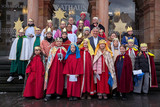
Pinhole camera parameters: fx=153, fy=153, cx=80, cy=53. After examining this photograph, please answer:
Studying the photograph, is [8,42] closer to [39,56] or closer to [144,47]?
[39,56]

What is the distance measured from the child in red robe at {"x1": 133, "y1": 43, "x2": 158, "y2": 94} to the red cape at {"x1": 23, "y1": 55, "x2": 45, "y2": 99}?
11.4 ft

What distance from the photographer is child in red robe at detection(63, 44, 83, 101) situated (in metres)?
4.86

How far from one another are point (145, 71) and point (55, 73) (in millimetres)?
3324

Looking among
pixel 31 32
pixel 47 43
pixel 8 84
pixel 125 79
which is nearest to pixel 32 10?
pixel 31 32

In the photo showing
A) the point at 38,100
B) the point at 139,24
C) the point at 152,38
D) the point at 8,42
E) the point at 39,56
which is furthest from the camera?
the point at 8,42

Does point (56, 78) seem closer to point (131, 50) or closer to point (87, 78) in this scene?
point (87, 78)

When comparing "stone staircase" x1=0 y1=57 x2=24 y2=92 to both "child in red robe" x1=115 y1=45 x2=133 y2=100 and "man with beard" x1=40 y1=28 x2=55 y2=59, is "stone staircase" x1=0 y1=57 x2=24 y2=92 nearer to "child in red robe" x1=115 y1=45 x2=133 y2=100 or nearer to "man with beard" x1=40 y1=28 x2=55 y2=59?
"man with beard" x1=40 y1=28 x2=55 y2=59

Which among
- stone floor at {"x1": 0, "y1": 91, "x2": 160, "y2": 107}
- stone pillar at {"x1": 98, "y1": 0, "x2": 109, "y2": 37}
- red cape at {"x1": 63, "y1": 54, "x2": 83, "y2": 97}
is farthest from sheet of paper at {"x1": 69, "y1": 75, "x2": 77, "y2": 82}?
stone pillar at {"x1": 98, "y1": 0, "x2": 109, "y2": 37}

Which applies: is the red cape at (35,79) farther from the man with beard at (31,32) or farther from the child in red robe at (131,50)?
the child in red robe at (131,50)

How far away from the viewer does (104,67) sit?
5.04 m

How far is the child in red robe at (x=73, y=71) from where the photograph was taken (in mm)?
4863

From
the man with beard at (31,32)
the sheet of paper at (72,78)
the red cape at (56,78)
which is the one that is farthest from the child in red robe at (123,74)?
the man with beard at (31,32)

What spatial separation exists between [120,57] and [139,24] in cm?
832

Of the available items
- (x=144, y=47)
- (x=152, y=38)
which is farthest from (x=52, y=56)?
(x=152, y=38)
